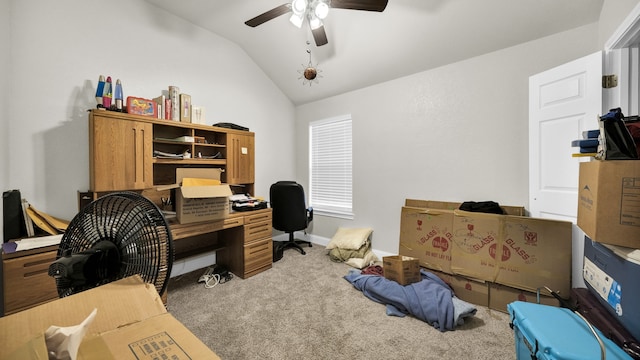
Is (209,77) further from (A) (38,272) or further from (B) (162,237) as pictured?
(B) (162,237)

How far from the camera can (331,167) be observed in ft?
12.5

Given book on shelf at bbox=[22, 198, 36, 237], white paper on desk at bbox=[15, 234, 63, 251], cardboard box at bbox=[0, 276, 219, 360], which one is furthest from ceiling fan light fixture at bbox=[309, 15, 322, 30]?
book on shelf at bbox=[22, 198, 36, 237]

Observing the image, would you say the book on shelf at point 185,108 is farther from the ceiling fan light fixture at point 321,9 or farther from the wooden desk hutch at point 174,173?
the ceiling fan light fixture at point 321,9

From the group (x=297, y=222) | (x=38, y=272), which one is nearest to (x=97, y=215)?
(x=38, y=272)

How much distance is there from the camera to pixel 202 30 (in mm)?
2932

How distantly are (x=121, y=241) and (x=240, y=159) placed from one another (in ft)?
7.79

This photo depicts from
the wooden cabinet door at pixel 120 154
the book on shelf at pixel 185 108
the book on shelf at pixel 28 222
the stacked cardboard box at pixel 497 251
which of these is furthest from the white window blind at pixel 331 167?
the book on shelf at pixel 28 222

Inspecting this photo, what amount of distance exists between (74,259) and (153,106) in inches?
85.3

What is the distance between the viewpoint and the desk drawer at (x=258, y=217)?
266cm

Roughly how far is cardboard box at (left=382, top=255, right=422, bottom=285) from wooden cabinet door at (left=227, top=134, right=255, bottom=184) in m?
2.00

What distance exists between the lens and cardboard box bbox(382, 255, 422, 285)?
2.23 metres

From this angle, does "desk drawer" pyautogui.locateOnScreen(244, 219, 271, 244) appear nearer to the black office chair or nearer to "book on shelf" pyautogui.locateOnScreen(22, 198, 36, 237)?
the black office chair

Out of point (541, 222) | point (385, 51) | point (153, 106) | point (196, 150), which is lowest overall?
point (541, 222)

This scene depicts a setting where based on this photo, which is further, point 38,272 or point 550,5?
point 550,5
